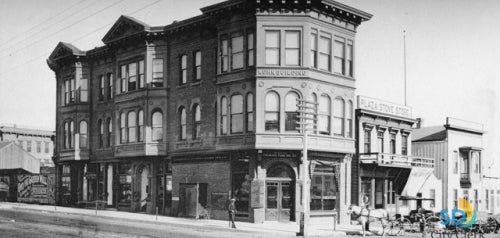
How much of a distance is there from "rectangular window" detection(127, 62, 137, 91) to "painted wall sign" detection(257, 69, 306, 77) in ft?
40.4

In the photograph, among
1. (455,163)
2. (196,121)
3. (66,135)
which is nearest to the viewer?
(196,121)

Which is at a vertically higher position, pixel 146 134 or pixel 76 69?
pixel 76 69

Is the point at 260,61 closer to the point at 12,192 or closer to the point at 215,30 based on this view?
the point at 215,30

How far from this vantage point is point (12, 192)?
54.1 metres

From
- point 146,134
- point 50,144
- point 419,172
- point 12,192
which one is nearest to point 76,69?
point 146,134

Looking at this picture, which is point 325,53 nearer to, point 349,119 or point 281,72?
point 281,72

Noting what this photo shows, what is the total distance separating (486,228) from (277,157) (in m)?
11.1

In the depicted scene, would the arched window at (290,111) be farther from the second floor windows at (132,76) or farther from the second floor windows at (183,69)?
the second floor windows at (132,76)

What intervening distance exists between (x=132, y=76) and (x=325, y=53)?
1476 cm

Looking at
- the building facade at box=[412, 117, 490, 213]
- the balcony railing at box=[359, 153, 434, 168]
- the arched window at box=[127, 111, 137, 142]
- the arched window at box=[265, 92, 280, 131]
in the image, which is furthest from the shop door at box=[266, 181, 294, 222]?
the building facade at box=[412, 117, 490, 213]

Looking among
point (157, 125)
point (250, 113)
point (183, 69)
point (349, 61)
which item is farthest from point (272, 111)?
point (157, 125)

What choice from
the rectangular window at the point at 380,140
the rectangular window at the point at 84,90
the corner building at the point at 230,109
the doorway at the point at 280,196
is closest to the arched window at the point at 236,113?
the corner building at the point at 230,109

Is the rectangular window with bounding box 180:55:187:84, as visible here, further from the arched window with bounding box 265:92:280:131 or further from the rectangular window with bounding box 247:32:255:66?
the arched window with bounding box 265:92:280:131

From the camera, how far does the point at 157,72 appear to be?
3841 centimetres
